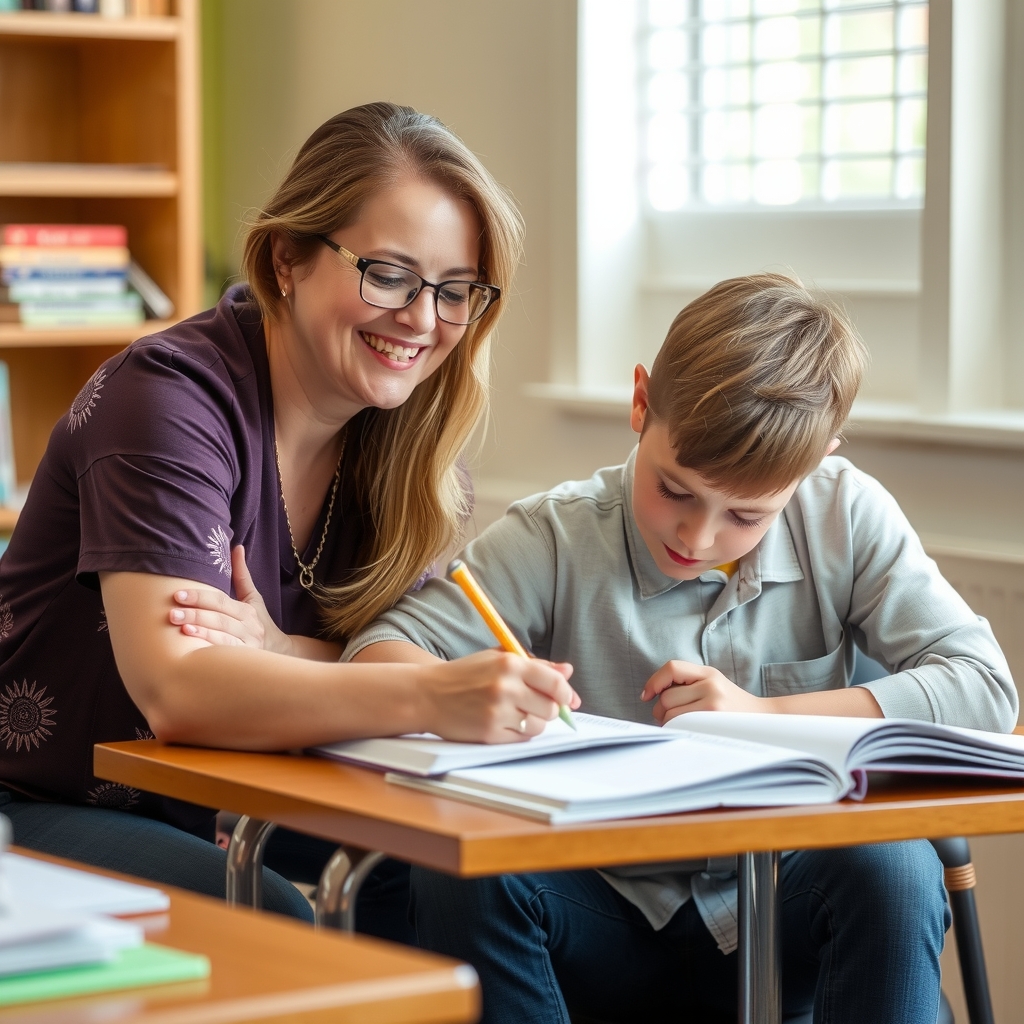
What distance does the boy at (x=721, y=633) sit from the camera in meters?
1.25

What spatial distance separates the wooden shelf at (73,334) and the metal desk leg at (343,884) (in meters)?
2.06

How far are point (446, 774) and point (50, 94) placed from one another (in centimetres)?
269

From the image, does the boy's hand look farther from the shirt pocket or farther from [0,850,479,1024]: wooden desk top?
[0,850,479,1024]: wooden desk top

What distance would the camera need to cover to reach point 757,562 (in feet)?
4.90

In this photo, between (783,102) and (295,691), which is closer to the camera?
(295,691)

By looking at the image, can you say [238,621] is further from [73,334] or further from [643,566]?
[73,334]

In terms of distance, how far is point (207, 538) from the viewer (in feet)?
4.35

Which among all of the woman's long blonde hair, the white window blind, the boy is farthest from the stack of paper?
the white window blind

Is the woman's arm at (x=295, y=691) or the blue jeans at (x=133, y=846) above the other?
the woman's arm at (x=295, y=691)

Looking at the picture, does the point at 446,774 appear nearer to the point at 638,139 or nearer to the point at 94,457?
the point at 94,457

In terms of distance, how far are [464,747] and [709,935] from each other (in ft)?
1.42

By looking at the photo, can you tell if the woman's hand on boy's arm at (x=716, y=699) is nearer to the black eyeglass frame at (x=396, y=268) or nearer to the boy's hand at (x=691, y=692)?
the boy's hand at (x=691, y=692)

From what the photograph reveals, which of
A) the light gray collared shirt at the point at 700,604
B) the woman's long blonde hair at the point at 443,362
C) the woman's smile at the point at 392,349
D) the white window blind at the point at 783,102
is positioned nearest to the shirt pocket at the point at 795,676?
the light gray collared shirt at the point at 700,604

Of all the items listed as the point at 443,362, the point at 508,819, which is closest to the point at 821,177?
the point at 443,362
